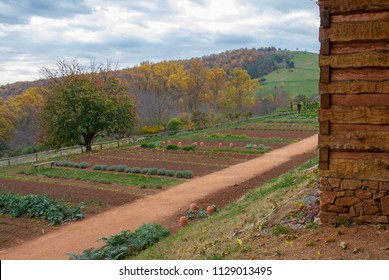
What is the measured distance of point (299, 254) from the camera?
238 inches

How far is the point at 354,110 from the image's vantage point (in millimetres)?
6863

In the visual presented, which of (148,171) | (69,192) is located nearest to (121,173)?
(148,171)

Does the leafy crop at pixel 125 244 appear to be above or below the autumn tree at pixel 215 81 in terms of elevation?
below

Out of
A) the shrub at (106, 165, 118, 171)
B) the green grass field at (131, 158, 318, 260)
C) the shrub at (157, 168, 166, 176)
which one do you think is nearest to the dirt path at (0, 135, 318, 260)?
the shrub at (157, 168, 166, 176)

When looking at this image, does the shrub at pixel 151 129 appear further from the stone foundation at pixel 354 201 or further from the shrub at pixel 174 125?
the stone foundation at pixel 354 201

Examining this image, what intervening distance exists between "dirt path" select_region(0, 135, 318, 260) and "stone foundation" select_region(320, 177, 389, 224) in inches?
252

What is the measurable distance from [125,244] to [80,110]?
21.3m

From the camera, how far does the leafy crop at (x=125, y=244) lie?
9031 millimetres

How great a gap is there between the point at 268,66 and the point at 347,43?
104 metres

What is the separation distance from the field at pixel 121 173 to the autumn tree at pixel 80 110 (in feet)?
7.81

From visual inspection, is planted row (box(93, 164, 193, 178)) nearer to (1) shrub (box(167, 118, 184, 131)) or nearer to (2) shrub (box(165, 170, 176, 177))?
(2) shrub (box(165, 170, 176, 177))

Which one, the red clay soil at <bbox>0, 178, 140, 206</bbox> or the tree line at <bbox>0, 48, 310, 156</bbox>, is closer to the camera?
the red clay soil at <bbox>0, 178, 140, 206</bbox>

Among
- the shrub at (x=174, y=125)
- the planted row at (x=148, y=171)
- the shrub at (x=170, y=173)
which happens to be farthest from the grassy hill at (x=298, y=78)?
the shrub at (x=170, y=173)

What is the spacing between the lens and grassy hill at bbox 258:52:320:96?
87.2 m
